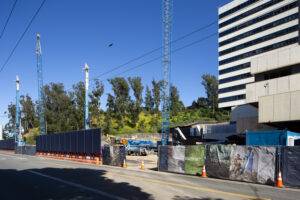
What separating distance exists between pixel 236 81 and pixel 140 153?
41.0 metres

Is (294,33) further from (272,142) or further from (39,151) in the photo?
(39,151)

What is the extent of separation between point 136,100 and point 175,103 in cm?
1814

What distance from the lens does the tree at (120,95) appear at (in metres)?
87.4

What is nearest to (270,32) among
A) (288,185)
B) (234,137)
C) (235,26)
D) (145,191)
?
(235,26)

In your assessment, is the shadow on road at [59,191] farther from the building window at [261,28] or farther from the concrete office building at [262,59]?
the building window at [261,28]

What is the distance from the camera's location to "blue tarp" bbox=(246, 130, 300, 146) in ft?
67.0

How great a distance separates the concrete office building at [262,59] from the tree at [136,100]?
25.5 meters

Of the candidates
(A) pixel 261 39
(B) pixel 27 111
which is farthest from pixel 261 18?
(B) pixel 27 111

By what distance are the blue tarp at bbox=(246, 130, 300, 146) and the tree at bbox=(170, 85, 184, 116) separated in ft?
242

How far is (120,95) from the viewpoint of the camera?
89.2m

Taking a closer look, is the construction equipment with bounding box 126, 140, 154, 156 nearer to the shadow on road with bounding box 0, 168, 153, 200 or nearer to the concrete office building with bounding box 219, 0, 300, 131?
the concrete office building with bounding box 219, 0, 300, 131

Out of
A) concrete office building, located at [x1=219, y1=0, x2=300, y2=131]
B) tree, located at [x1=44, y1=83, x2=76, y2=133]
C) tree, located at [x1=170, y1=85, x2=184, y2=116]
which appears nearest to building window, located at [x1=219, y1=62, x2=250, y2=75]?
concrete office building, located at [x1=219, y1=0, x2=300, y2=131]

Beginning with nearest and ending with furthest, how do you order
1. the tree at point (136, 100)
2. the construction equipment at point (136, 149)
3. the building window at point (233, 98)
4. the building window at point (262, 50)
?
the construction equipment at point (136, 149)
the building window at point (262, 50)
the building window at point (233, 98)
the tree at point (136, 100)

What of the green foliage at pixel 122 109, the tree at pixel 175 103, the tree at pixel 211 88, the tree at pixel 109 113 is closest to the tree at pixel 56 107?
the green foliage at pixel 122 109
